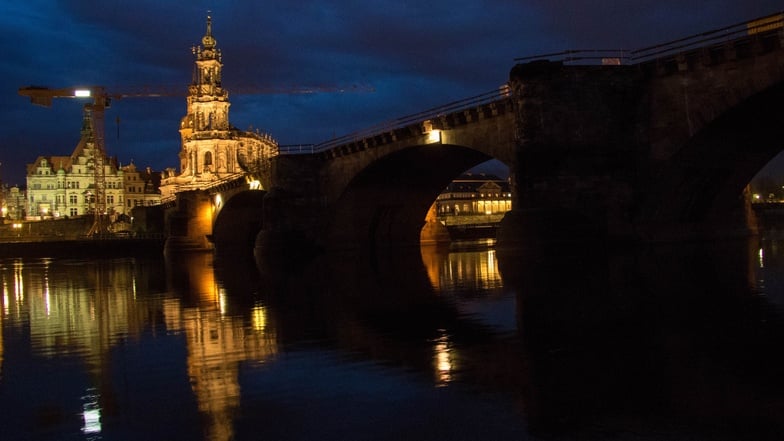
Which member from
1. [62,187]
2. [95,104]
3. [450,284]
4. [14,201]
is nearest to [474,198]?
[95,104]

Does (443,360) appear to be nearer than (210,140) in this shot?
Yes

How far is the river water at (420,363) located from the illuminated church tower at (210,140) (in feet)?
408

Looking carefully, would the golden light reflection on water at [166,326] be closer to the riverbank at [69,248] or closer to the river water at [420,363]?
the river water at [420,363]

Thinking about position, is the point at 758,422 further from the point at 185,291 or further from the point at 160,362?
the point at 185,291

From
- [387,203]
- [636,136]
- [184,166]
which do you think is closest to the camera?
[636,136]

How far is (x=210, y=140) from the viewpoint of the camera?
146 meters

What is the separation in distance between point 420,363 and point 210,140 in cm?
13963

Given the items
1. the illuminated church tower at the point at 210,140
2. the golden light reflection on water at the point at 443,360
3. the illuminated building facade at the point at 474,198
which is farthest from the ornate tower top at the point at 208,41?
the golden light reflection on water at the point at 443,360

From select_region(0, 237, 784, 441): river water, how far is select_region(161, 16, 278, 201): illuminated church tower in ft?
408

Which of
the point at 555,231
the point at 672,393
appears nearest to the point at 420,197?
the point at 555,231

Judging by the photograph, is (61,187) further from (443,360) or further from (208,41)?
(443,360)

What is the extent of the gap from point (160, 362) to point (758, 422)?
31.4ft

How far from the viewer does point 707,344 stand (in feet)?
39.9

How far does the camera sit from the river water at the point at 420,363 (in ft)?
28.0
